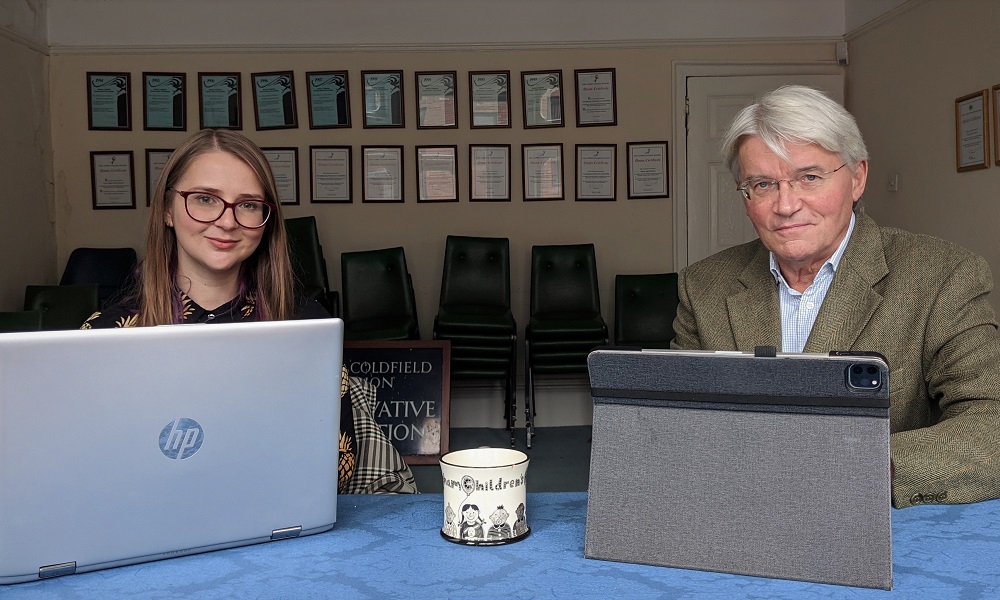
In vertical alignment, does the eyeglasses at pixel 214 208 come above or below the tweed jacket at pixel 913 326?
above

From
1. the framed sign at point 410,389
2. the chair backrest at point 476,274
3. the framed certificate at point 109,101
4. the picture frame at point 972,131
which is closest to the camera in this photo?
the framed sign at point 410,389

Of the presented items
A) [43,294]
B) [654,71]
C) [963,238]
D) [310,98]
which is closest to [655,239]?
[654,71]

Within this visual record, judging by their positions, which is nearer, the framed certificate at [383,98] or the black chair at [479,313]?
the black chair at [479,313]

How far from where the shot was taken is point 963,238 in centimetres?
477

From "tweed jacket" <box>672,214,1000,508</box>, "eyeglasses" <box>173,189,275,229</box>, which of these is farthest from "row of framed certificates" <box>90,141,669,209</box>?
"eyeglasses" <box>173,189,275,229</box>

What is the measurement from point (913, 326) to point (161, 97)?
5.61 meters

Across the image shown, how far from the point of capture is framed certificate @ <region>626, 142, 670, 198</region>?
616 cm

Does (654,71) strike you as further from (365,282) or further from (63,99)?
(63,99)

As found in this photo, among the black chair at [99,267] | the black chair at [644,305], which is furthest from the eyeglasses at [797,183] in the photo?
the black chair at [99,267]

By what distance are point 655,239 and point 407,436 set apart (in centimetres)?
291

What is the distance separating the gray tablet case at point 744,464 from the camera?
1.00 metres

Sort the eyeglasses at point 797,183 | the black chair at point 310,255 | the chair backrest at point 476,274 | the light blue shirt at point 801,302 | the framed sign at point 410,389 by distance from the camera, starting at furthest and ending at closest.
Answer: the chair backrest at point 476,274 < the black chair at point 310,255 < the framed sign at point 410,389 < the light blue shirt at point 801,302 < the eyeglasses at point 797,183

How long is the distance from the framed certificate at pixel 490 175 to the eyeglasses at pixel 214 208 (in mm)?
4479

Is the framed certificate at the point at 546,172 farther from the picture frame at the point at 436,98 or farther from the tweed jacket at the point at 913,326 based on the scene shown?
the tweed jacket at the point at 913,326
